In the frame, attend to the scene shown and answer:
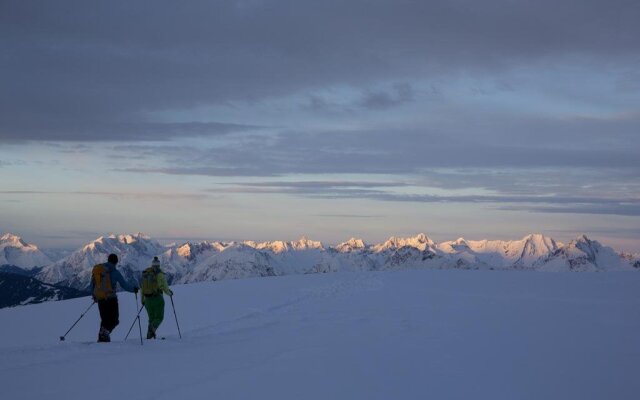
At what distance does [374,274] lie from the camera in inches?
1316

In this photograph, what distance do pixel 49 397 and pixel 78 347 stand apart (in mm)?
4081

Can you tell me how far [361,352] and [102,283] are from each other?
6483 millimetres

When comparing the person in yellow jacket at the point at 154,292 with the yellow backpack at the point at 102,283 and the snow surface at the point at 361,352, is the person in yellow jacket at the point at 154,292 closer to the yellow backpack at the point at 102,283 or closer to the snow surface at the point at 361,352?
the snow surface at the point at 361,352

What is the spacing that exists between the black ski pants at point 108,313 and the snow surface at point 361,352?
535 mm

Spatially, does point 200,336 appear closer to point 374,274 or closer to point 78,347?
point 78,347

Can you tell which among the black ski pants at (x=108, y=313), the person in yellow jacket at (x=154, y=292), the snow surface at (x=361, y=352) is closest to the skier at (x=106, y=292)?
the black ski pants at (x=108, y=313)

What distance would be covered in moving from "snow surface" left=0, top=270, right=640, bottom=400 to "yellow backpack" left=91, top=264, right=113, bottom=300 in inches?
44.6

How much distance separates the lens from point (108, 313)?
1388 centimetres

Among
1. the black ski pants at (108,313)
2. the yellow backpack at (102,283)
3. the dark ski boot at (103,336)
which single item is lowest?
the dark ski boot at (103,336)

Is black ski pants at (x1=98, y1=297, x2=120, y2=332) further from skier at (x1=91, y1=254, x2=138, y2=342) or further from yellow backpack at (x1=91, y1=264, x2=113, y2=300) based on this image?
yellow backpack at (x1=91, y1=264, x2=113, y2=300)

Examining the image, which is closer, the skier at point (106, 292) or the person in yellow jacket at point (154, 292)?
the skier at point (106, 292)

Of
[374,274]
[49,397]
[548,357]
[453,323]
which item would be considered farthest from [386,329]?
[374,274]

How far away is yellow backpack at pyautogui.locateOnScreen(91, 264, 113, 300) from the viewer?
45.3ft

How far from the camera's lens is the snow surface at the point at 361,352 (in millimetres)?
8820
